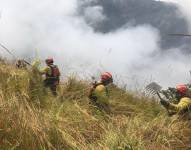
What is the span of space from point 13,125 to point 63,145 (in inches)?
28.7

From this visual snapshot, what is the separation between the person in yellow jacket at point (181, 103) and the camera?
11758 millimetres

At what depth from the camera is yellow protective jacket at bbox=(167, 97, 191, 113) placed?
1172 cm

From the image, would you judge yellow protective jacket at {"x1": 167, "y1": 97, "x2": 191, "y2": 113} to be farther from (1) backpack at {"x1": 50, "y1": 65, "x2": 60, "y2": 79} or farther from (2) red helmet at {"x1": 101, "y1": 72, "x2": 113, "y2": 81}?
(1) backpack at {"x1": 50, "y1": 65, "x2": 60, "y2": 79}

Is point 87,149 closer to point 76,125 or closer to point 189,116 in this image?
point 76,125

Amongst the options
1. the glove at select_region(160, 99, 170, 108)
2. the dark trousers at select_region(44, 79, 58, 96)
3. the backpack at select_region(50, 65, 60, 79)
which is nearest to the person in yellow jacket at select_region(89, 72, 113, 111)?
the dark trousers at select_region(44, 79, 58, 96)

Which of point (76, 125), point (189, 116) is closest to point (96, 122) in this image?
point (76, 125)

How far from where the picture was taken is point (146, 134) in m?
8.94

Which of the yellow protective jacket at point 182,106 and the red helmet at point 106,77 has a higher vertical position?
the red helmet at point 106,77

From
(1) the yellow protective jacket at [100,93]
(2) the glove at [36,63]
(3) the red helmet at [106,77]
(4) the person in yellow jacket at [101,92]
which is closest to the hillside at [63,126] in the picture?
(2) the glove at [36,63]

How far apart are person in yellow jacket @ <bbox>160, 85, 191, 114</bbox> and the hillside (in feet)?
1.20

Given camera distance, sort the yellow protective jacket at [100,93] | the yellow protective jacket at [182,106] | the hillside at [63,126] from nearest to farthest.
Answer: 1. the hillside at [63,126]
2. the yellow protective jacket at [182,106]
3. the yellow protective jacket at [100,93]

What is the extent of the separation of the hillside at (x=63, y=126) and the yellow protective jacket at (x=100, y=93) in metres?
0.43

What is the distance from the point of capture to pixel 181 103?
39.7ft

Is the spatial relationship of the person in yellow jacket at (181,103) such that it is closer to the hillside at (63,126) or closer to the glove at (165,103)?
the glove at (165,103)
